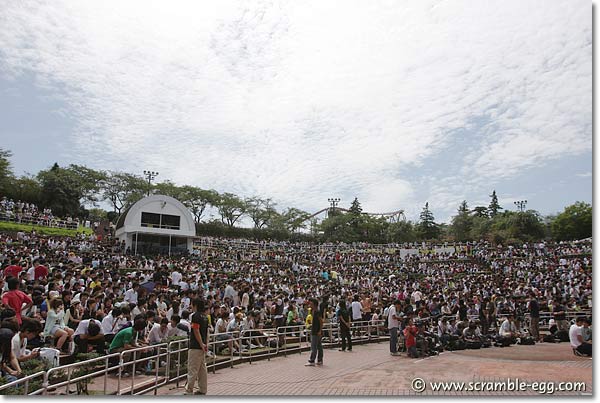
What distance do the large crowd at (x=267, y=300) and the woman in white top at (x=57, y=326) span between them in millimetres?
19

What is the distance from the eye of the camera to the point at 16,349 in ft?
21.6

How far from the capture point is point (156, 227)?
38625 mm

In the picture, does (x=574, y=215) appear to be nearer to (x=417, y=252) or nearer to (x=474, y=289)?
(x=417, y=252)

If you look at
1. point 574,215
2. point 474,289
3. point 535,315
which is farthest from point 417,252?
point 535,315

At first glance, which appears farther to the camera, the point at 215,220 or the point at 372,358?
the point at 215,220

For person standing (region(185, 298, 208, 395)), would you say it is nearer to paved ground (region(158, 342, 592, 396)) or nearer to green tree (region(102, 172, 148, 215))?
paved ground (region(158, 342, 592, 396))

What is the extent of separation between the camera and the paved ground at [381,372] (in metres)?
7.89

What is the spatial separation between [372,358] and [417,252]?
1289 inches

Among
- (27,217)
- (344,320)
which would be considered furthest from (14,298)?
(27,217)

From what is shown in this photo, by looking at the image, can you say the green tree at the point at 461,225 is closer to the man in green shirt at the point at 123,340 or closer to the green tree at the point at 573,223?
the green tree at the point at 573,223

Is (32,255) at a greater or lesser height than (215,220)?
lesser

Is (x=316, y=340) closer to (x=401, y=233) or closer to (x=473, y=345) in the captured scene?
(x=473, y=345)

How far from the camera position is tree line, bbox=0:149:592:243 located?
5062 cm

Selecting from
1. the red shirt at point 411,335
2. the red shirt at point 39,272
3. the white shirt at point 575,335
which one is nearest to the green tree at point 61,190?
the red shirt at point 39,272
